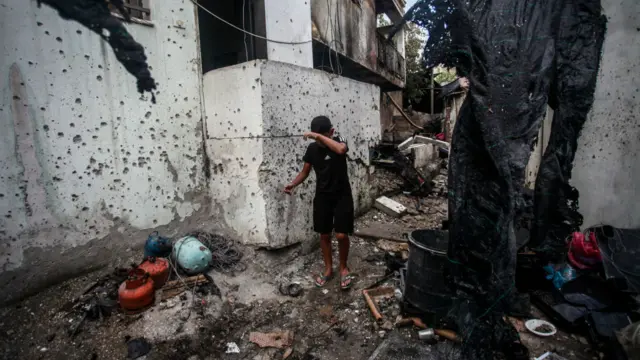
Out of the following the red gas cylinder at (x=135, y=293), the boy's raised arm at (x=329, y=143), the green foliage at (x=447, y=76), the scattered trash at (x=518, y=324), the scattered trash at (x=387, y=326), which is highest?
the green foliage at (x=447, y=76)

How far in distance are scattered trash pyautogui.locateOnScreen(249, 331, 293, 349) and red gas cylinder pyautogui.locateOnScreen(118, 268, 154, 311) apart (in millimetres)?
Result: 1044

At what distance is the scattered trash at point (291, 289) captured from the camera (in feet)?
11.4

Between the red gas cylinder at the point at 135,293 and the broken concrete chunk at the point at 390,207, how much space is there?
160 inches

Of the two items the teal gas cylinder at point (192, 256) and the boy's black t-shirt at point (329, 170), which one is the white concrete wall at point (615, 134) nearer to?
the boy's black t-shirt at point (329, 170)

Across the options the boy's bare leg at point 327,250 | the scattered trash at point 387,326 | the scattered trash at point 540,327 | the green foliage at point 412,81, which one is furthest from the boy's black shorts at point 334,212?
the green foliage at point 412,81

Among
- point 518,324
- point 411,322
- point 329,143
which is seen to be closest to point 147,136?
point 329,143

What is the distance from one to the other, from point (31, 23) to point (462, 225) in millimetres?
4054

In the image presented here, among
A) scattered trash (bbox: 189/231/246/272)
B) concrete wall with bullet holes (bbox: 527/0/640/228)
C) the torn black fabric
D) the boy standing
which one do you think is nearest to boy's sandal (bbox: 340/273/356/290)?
the boy standing

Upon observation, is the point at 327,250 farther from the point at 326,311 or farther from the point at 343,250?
the point at 326,311

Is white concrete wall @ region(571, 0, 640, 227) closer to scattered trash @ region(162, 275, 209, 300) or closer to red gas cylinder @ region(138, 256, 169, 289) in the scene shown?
scattered trash @ region(162, 275, 209, 300)

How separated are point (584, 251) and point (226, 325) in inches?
141

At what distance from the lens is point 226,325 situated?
3.00 metres

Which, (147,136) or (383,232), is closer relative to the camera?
(147,136)

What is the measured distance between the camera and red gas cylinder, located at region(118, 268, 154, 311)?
114 inches
